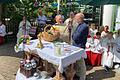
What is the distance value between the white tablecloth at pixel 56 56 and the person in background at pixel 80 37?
65 cm

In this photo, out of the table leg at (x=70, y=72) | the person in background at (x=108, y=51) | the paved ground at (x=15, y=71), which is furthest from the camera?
the person in background at (x=108, y=51)

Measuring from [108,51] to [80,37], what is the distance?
70.8 inches

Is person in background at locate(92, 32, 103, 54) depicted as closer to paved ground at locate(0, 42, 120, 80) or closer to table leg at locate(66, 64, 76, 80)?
paved ground at locate(0, 42, 120, 80)

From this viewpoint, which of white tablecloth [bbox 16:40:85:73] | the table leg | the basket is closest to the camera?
white tablecloth [bbox 16:40:85:73]

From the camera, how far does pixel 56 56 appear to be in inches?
217

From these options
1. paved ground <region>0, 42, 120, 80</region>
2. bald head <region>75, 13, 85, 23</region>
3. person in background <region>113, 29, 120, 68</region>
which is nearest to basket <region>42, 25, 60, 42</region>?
bald head <region>75, 13, 85, 23</region>

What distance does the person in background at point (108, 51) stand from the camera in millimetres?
8227

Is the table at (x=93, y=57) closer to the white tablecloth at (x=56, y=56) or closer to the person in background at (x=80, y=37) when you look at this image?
the person in background at (x=80, y=37)

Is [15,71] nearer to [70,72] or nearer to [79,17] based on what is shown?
[70,72]

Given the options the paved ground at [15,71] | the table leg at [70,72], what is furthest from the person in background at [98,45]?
the table leg at [70,72]

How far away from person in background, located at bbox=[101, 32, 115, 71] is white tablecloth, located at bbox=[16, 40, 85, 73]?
242cm

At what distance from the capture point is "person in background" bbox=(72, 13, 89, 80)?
259 inches

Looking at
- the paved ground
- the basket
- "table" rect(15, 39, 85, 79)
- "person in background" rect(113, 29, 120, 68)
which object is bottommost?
the paved ground

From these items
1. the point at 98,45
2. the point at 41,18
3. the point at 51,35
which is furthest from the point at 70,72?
the point at 41,18
